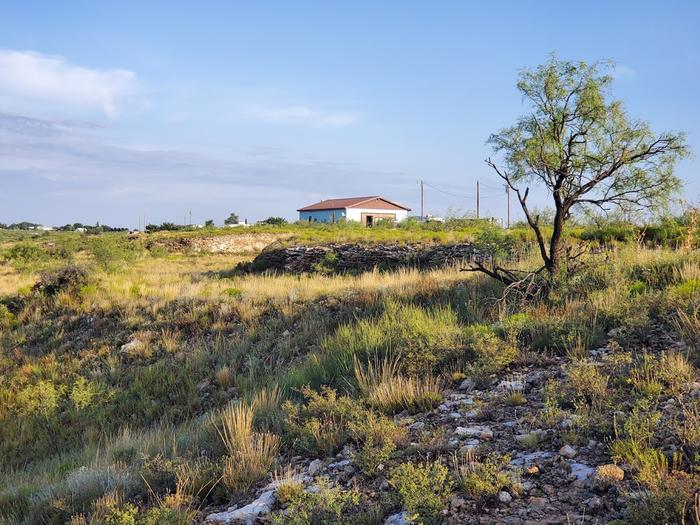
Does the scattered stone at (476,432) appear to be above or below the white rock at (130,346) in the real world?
above

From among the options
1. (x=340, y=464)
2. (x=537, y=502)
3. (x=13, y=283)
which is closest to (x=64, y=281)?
(x=13, y=283)

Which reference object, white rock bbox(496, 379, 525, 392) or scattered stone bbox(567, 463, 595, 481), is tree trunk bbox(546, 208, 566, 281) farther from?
scattered stone bbox(567, 463, 595, 481)

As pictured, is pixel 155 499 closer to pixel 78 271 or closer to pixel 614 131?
pixel 614 131

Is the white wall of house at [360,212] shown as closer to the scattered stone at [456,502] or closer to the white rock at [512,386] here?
the white rock at [512,386]

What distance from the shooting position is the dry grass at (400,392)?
4.90 metres

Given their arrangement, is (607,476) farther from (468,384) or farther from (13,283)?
(13,283)

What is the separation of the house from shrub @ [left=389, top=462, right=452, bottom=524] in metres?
58.8

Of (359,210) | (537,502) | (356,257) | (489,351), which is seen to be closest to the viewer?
(537,502)

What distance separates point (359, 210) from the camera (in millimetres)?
65062

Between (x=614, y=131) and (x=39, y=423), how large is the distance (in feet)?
35.0

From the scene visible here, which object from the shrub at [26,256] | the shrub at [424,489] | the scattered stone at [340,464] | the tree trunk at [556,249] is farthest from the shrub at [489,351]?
the shrub at [26,256]

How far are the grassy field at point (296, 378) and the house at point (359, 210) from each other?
49687 mm

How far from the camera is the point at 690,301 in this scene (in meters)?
6.21

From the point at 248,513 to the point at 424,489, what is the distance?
48.5 inches
